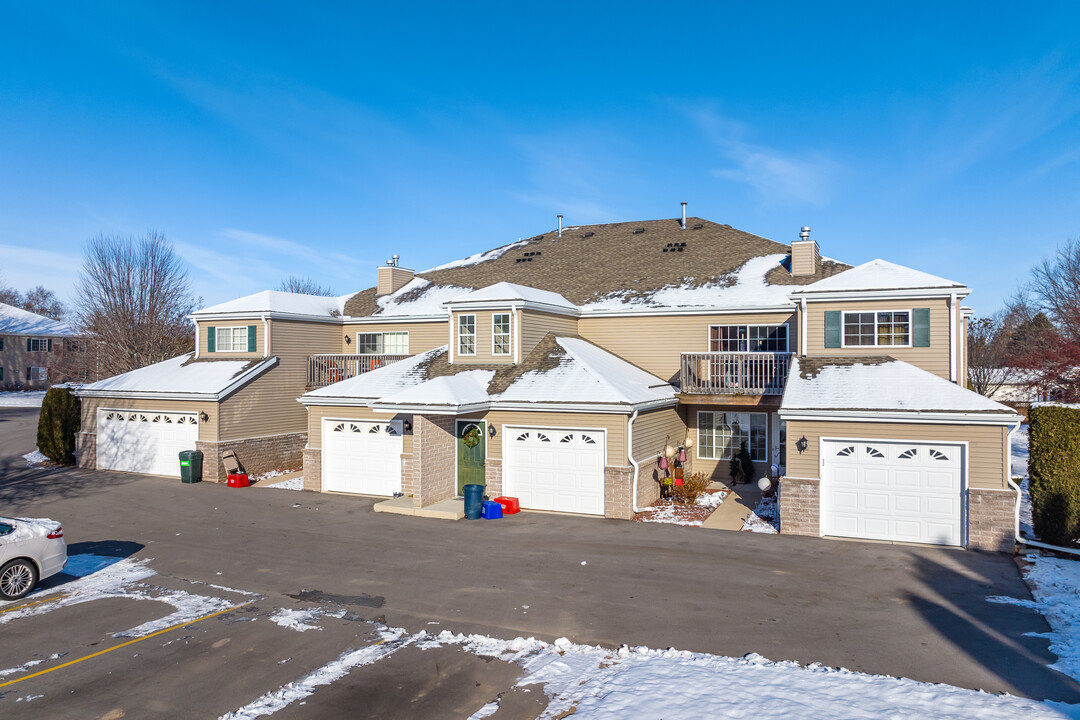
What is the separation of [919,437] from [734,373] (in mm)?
6290

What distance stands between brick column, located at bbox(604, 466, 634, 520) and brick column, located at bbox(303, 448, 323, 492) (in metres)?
9.03

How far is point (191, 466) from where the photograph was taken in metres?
21.7

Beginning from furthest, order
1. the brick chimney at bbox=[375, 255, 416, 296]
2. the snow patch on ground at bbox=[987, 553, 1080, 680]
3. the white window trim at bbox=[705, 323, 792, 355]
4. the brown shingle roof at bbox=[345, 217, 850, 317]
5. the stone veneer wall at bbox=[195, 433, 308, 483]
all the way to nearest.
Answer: the brick chimney at bbox=[375, 255, 416, 296] → the brown shingle roof at bbox=[345, 217, 850, 317] → the stone veneer wall at bbox=[195, 433, 308, 483] → the white window trim at bbox=[705, 323, 792, 355] → the snow patch on ground at bbox=[987, 553, 1080, 680]

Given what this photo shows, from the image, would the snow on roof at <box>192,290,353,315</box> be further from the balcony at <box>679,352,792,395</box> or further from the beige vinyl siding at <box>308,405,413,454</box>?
the balcony at <box>679,352,792,395</box>

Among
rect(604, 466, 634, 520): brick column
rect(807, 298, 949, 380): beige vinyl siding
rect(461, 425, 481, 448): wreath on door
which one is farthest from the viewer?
rect(461, 425, 481, 448): wreath on door

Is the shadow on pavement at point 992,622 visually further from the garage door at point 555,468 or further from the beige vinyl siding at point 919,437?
the garage door at point 555,468

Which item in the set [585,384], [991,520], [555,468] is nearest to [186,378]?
[555,468]

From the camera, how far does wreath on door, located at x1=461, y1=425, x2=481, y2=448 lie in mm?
18516

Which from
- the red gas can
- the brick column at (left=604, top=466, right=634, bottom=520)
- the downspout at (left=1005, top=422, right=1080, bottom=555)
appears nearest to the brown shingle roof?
the brick column at (left=604, top=466, right=634, bottom=520)

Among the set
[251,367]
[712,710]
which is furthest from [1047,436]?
[251,367]

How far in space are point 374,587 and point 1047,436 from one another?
12786mm

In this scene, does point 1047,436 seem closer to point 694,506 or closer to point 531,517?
point 694,506

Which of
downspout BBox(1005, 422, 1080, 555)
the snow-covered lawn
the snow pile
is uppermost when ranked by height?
the snow-covered lawn

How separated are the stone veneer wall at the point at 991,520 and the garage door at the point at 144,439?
2180 centimetres
